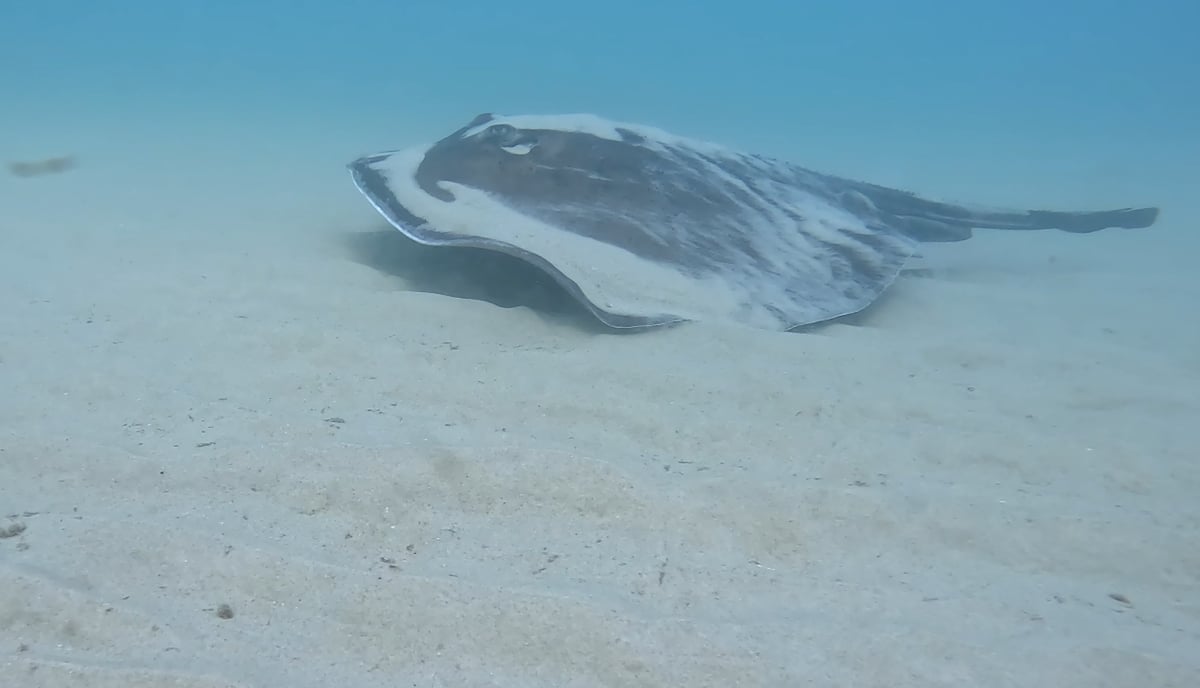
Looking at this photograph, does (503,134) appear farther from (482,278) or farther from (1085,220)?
(1085,220)

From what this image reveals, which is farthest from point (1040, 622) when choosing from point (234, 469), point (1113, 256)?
point (1113, 256)

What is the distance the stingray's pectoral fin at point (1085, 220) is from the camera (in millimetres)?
6656

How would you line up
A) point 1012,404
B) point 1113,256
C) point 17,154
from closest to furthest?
point 1012,404
point 1113,256
point 17,154

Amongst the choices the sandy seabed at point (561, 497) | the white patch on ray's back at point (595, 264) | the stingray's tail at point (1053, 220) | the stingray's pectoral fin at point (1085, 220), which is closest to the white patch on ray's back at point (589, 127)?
the white patch on ray's back at point (595, 264)

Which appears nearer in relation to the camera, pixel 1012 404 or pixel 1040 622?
pixel 1040 622

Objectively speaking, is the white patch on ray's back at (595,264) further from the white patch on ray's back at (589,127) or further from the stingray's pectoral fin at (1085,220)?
the stingray's pectoral fin at (1085,220)

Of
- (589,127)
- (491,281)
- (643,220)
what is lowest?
(491,281)

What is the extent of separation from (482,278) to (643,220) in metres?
1.09

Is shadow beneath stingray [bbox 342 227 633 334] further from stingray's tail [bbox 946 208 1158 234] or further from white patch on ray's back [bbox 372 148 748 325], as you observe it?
stingray's tail [bbox 946 208 1158 234]

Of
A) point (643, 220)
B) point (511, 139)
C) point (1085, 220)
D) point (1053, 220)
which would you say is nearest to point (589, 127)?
point (511, 139)

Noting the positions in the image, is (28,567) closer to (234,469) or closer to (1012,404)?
(234,469)

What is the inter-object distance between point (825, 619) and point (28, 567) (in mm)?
2104

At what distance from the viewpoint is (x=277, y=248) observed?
231 inches

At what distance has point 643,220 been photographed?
15.6 feet
